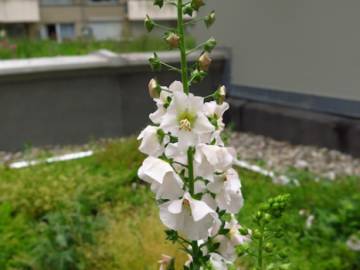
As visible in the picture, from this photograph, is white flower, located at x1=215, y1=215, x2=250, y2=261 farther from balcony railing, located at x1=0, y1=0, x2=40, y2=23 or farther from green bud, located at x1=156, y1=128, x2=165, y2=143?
balcony railing, located at x1=0, y1=0, x2=40, y2=23

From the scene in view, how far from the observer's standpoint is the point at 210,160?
3.23 feet

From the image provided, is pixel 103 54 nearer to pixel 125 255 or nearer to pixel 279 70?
pixel 279 70

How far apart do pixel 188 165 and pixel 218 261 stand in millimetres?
274

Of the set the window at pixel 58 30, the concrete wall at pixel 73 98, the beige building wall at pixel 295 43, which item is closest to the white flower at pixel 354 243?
the beige building wall at pixel 295 43

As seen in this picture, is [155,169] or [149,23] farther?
[149,23]

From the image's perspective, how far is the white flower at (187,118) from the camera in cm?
100

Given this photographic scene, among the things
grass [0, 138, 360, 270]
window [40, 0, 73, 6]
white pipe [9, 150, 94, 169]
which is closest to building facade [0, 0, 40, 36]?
window [40, 0, 73, 6]

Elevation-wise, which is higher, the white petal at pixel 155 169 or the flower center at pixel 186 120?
the flower center at pixel 186 120

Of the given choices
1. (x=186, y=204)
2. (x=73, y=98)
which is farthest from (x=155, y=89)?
(x=73, y=98)

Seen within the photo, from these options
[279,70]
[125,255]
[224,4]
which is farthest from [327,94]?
[125,255]

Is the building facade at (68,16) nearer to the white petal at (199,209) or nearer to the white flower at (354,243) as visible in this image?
the white flower at (354,243)

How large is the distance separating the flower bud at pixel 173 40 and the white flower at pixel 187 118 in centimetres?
11

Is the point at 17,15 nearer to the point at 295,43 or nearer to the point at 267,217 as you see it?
the point at 295,43

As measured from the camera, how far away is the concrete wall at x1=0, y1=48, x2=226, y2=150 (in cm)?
591
